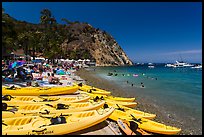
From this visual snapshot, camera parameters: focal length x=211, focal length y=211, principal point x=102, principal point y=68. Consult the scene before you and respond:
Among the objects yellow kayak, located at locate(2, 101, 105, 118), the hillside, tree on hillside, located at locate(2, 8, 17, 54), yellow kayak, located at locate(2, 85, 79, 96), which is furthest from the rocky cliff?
yellow kayak, located at locate(2, 101, 105, 118)

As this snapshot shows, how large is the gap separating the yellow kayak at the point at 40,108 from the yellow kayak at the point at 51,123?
23.6 inches

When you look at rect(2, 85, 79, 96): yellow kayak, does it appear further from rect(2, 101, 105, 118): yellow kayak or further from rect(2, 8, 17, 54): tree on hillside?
rect(2, 8, 17, 54): tree on hillside

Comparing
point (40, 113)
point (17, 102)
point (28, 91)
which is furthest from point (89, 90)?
point (40, 113)

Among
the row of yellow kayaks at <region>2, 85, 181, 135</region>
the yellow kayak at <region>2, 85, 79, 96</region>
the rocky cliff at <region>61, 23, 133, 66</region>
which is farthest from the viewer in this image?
the rocky cliff at <region>61, 23, 133, 66</region>

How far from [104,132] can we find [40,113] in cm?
255

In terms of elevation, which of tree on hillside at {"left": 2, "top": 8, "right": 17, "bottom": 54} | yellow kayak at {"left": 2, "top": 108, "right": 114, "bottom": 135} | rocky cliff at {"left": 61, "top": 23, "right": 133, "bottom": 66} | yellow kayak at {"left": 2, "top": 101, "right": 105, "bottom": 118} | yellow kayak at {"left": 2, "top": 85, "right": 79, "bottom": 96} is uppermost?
rocky cliff at {"left": 61, "top": 23, "right": 133, "bottom": 66}

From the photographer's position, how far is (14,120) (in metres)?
7.24

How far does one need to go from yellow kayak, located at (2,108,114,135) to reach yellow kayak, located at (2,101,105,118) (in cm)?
60

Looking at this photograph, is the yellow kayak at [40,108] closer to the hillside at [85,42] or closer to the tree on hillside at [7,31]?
the tree on hillside at [7,31]

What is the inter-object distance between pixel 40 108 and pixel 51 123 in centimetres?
216

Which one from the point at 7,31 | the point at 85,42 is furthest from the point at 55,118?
the point at 85,42

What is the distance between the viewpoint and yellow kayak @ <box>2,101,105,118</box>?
8016 mm

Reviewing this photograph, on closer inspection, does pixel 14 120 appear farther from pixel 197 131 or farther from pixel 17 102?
pixel 197 131

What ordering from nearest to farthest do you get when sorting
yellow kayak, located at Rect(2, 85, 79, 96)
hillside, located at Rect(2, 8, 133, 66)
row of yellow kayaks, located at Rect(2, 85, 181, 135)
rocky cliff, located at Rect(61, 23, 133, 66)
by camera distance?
row of yellow kayaks, located at Rect(2, 85, 181, 135) < yellow kayak, located at Rect(2, 85, 79, 96) < hillside, located at Rect(2, 8, 133, 66) < rocky cliff, located at Rect(61, 23, 133, 66)
